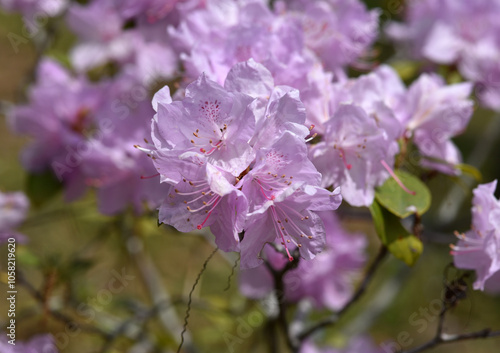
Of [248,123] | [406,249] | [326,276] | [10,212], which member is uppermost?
[248,123]

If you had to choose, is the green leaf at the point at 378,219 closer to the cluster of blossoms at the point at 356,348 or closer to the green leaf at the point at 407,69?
the green leaf at the point at 407,69

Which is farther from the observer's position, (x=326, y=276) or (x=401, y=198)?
(x=326, y=276)

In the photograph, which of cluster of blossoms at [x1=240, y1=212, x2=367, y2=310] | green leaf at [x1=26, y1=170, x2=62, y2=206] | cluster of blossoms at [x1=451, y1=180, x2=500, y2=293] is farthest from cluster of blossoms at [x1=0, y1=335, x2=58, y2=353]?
cluster of blossoms at [x1=451, y1=180, x2=500, y2=293]

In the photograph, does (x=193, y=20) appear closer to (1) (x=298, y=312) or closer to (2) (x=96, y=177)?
(2) (x=96, y=177)

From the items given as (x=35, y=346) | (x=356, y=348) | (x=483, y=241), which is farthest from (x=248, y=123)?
(x=356, y=348)

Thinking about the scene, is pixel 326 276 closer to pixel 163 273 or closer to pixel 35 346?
pixel 35 346

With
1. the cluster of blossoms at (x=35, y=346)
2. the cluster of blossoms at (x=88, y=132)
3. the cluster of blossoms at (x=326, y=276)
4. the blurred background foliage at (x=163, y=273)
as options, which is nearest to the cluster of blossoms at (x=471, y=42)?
the blurred background foliage at (x=163, y=273)

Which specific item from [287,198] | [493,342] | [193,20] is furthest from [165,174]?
[493,342]

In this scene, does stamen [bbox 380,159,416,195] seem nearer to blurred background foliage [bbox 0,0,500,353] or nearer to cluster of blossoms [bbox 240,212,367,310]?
blurred background foliage [bbox 0,0,500,353]
